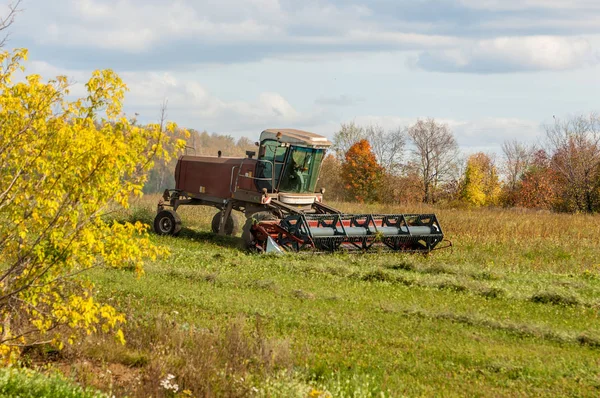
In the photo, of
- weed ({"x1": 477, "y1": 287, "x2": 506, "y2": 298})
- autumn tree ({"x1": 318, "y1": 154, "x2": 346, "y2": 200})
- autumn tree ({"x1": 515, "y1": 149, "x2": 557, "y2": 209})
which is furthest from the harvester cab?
autumn tree ({"x1": 318, "y1": 154, "x2": 346, "y2": 200})

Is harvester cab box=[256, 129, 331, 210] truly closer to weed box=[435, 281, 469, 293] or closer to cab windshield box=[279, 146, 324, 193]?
cab windshield box=[279, 146, 324, 193]

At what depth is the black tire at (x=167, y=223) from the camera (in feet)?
73.8

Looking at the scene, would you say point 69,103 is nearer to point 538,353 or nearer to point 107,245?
point 107,245

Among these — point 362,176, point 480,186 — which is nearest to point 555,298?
point 480,186

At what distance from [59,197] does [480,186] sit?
48.9 meters

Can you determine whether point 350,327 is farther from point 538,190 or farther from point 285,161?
point 538,190

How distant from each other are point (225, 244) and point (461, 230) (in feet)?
26.1

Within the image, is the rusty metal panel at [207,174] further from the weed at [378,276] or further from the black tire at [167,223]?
the weed at [378,276]

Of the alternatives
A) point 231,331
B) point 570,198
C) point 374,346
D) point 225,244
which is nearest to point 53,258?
point 231,331

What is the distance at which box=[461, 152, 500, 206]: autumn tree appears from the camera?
50.5 meters

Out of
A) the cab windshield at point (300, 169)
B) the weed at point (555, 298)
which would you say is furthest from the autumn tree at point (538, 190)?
the weed at point (555, 298)

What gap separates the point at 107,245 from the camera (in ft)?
22.9

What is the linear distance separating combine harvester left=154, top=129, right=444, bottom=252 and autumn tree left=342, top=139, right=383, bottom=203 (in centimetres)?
3240

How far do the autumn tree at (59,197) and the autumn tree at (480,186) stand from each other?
44491 mm
